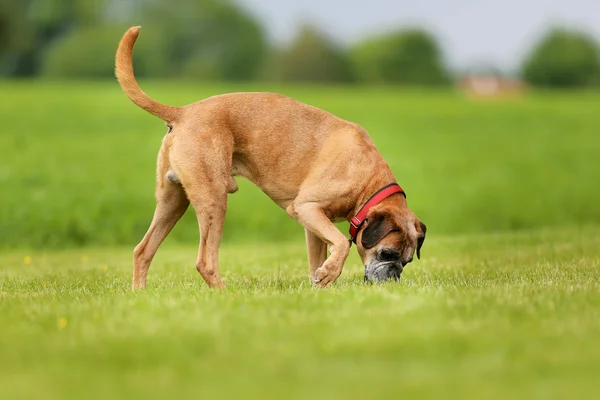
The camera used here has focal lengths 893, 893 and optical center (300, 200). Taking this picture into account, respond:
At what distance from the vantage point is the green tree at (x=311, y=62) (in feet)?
254

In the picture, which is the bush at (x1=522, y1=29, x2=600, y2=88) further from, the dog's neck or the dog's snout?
the dog's snout

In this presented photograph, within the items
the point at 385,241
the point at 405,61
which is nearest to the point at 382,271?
the point at 385,241

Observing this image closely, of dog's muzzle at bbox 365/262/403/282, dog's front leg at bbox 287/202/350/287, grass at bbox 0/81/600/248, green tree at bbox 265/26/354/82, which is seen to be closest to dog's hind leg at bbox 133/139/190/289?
dog's front leg at bbox 287/202/350/287

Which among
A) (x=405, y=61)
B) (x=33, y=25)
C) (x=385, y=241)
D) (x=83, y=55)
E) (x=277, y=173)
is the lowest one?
(x=405, y=61)

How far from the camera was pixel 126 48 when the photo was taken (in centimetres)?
745

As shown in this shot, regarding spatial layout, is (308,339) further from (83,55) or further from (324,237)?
(83,55)

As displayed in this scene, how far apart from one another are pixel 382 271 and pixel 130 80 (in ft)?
8.59

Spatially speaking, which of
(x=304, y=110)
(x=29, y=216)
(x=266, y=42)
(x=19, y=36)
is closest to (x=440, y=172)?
(x=29, y=216)

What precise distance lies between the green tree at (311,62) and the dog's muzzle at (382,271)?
225 ft

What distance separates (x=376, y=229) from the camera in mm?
7055

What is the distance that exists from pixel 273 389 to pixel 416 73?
81.1m

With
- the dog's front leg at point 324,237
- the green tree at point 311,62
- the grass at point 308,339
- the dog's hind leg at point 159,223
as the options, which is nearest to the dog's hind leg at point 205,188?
the grass at point 308,339

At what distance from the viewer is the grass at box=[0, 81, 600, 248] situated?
47.7ft

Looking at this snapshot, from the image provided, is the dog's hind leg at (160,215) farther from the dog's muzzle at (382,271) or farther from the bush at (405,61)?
the bush at (405,61)
